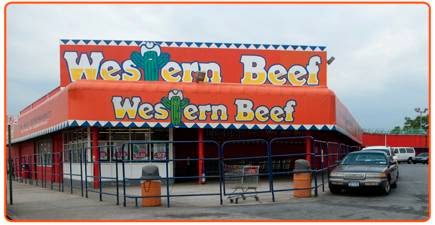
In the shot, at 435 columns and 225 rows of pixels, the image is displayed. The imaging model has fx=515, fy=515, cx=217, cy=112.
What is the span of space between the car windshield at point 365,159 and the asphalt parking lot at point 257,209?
132 centimetres

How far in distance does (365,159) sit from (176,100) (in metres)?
8.07

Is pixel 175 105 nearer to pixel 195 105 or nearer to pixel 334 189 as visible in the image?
pixel 195 105

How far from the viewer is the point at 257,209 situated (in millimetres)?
13094

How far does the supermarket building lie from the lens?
827 inches

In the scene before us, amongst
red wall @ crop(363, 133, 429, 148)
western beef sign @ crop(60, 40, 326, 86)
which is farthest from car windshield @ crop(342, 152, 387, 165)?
red wall @ crop(363, 133, 429, 148)

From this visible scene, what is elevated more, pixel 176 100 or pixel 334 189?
pixel 176 100

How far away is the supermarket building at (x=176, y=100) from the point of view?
2100 cm

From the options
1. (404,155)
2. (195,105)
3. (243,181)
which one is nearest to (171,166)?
(195,105)

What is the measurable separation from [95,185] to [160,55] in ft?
25.1

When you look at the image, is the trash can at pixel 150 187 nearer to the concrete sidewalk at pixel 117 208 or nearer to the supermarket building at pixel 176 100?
the concrete sidewalk at pixel 117 208

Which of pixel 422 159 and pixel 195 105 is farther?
pixel 422 159

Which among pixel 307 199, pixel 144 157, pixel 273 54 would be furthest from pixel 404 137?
pixel 307 199

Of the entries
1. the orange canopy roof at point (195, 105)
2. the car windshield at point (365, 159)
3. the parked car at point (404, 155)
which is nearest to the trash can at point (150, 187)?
the car windshield at point (365, 159)

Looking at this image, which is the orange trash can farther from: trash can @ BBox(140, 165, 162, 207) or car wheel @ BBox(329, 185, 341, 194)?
car wheel @ BBox(329, 185, 341, 194)
